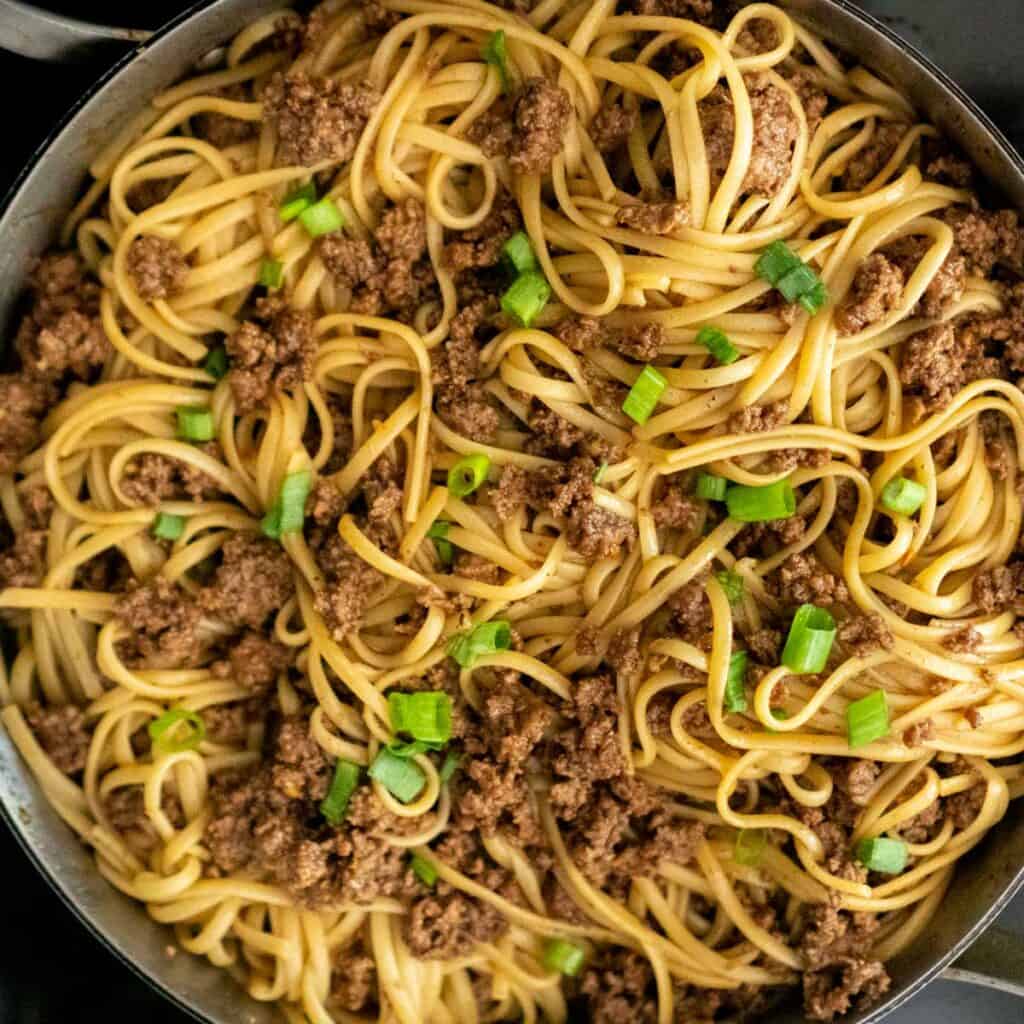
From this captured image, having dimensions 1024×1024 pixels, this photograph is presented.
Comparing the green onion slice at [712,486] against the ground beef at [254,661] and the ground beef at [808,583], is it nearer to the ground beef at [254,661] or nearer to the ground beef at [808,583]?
the ground beef at [808,583]

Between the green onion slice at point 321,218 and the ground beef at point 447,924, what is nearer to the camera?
the green onion slice at point 321,218

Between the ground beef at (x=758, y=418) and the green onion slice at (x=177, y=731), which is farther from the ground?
the ground beef at (x=758, y=418)

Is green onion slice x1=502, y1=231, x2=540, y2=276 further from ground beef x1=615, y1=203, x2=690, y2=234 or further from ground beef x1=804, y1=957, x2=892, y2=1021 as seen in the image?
ground beef x1=804, y1=957, x2=892, y2=1021

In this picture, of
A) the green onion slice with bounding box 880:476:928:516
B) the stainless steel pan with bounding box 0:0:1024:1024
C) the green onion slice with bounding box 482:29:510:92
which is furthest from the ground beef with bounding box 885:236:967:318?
the green onion slice with bounding box 482:29:510:92

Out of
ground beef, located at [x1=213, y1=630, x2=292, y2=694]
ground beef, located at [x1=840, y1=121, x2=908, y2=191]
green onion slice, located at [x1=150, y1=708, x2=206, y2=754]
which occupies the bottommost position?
green onion slice, located at [x1=150, y1=708, x2=206, y2=754]

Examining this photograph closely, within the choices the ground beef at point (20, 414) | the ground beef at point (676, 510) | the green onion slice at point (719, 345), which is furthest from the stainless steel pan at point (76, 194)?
the ground beef at point (676, 510)

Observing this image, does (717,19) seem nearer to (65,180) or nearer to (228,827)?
(65,180)
